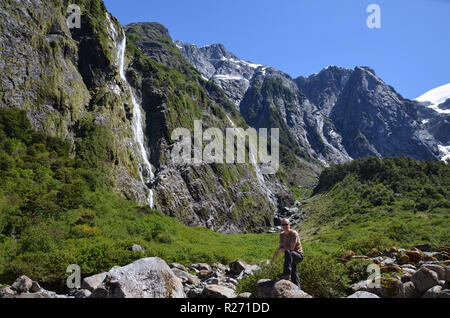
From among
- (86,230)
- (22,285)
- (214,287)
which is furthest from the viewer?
(86,230)

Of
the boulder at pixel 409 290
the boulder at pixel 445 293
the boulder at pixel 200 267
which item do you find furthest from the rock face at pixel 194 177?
the boulder at pixel 445 293

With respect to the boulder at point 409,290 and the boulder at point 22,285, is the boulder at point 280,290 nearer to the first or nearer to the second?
the boulder at point 409,290

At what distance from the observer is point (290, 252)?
443 inches

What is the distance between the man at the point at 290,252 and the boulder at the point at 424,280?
4435mm

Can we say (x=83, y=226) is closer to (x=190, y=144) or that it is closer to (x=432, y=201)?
(x=190, y=144)

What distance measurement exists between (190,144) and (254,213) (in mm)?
27731

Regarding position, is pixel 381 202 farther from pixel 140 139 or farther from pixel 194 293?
pixel 194 293

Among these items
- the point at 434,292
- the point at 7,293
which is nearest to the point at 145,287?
the point at 7,293

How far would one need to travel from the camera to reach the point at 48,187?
32.4 m

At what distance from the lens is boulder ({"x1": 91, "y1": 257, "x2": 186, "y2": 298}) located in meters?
10.9

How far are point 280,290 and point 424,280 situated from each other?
5.54m

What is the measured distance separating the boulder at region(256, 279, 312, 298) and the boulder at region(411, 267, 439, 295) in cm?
451
